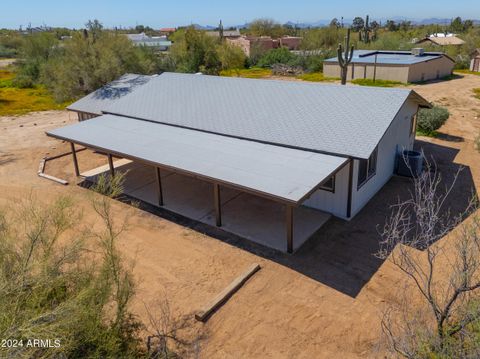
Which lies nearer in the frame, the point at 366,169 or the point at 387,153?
the point at 366,169

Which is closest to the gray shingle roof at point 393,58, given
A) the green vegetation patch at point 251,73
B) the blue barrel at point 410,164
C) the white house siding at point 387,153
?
the green vegetation patch at point 251,73

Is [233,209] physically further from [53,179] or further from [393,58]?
[393,58]

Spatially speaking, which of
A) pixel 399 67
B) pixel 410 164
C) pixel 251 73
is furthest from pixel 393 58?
pixel 410 164

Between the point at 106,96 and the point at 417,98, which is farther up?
the point at 417,98

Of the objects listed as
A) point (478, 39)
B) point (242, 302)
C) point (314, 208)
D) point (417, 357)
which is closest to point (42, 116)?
point (314, 208)

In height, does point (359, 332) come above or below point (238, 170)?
below

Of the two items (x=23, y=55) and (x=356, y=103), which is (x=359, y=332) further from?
(x=23, y=55)
